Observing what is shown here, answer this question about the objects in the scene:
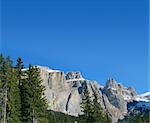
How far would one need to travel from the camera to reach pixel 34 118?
55812 millimetres

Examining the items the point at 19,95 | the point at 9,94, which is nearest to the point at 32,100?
the point at 19,95

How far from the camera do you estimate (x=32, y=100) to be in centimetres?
5641

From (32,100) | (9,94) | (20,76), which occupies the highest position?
(20,76)

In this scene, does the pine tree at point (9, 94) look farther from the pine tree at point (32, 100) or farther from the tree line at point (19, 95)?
the pine tree at point (32, 100)

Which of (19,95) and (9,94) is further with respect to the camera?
(19,95)

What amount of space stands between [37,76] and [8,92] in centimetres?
531

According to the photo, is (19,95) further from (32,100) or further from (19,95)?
(32,100)

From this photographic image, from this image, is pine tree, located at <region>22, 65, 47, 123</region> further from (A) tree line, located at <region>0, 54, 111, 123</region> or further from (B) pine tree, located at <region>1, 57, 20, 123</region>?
(B) pine tree, located at <region>1, 57, 20, 123</region>

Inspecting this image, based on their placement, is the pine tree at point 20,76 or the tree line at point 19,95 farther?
the pine tree at point 20,76

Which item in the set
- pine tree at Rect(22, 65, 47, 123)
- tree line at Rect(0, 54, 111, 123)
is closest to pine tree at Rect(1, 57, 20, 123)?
tree line at Rect(0, 54, 111, 123)

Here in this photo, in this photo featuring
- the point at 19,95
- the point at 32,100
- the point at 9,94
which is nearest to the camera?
the point at 9,94

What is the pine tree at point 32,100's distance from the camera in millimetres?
56125

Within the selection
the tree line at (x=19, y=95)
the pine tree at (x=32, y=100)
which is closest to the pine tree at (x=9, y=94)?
the tree line at (x=19, y=95)

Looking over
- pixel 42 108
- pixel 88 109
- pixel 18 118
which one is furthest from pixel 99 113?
pixel 18 118
